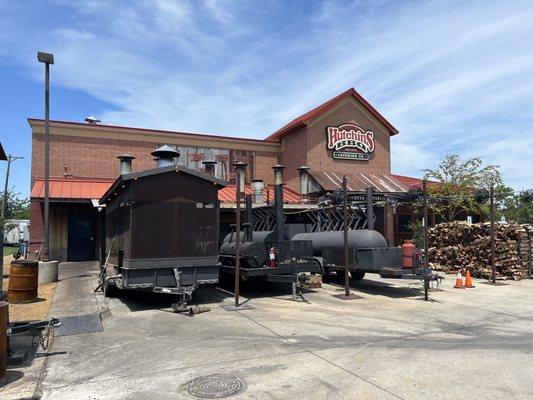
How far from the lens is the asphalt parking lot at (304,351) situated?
543 cm

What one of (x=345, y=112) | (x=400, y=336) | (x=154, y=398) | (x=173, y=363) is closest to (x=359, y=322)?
(x=400, y=336)

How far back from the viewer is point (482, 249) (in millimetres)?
17859

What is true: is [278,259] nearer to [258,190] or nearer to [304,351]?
[258,190]

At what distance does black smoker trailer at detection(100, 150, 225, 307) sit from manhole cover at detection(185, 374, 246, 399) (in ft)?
16.1

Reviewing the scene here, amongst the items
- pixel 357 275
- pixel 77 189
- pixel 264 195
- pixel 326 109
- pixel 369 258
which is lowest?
pixel 357 275

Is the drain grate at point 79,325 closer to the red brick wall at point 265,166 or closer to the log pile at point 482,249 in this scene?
the log pile at point 482,249

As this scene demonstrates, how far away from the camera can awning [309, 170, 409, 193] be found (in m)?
24.8

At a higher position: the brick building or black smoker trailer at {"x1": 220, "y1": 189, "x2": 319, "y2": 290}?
the brick building

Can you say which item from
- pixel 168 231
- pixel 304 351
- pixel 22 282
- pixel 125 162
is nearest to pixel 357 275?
pixel 168 231

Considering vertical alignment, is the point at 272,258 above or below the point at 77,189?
below

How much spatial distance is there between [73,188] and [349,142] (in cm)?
1634

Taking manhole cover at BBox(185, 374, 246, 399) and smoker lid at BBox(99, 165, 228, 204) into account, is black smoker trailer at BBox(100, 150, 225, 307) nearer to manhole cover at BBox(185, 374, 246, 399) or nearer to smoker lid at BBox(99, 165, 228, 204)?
smoker lid at BBox(99, 165, 228, 204)

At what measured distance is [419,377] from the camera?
5.69 m

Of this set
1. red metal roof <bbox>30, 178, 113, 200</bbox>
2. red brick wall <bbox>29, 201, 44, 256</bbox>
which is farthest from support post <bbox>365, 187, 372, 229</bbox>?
red brick wall <bbox>29, 201, 44, 256</bbox>
